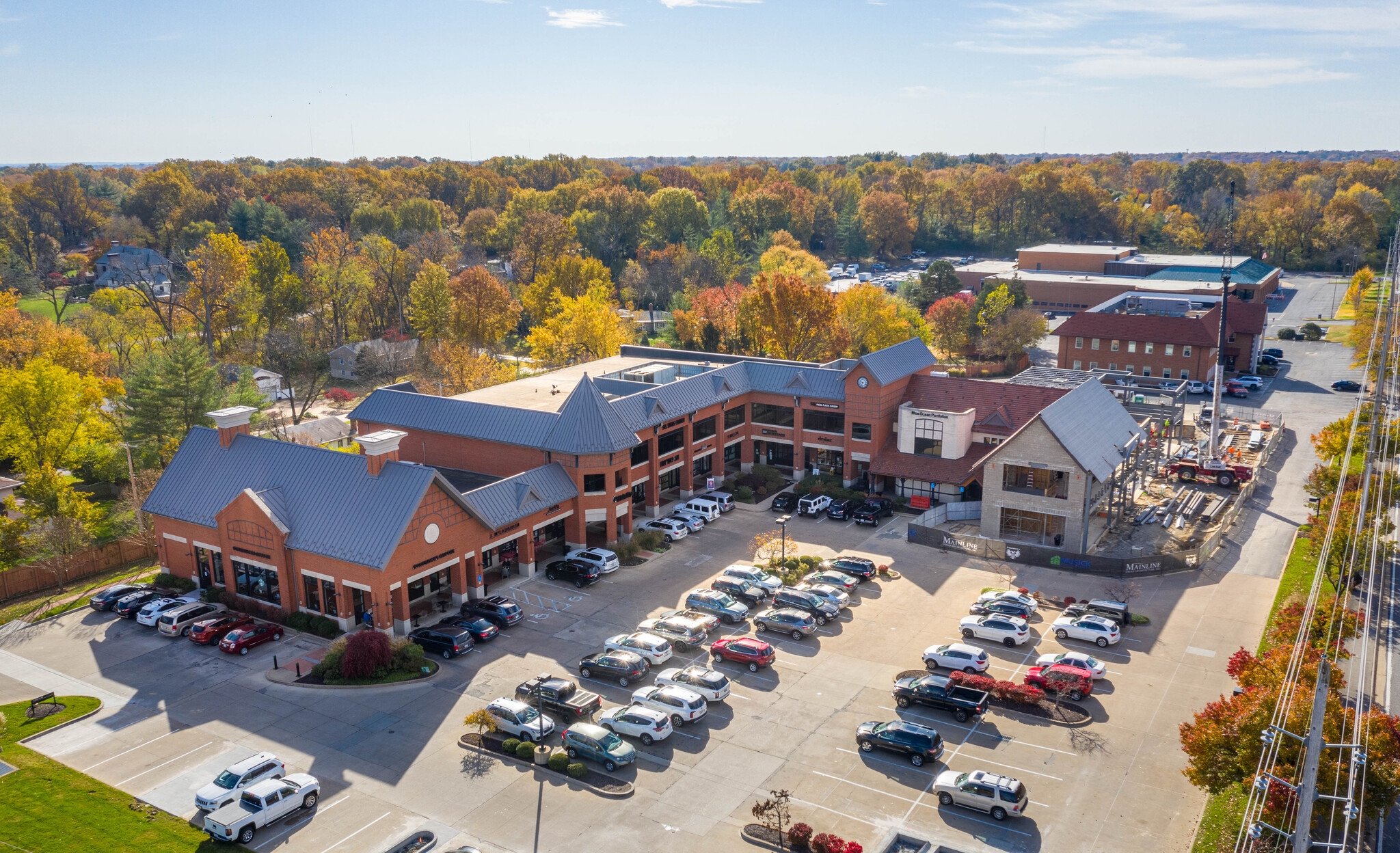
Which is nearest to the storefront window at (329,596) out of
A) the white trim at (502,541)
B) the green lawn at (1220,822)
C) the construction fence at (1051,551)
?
the white trim at (502,541)

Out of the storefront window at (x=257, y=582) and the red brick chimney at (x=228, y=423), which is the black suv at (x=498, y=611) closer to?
the storefront window at (x=257, y=582)

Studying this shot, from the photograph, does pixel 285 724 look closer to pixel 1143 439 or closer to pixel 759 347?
pixel 1143 439

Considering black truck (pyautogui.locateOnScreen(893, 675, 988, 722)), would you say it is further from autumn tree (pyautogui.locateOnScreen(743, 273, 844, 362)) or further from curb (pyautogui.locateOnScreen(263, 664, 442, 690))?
autumn tree (pyautogui.locateOnScreen(743, 273, 844, 362))

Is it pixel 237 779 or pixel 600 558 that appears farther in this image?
pixel 600 558

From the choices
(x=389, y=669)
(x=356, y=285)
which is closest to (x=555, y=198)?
(x=356, y=285)

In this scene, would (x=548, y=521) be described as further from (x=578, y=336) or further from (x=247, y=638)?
(x=578, y=336)

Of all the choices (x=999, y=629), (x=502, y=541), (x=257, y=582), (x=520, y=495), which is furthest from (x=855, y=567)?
(x=257, y=582)
